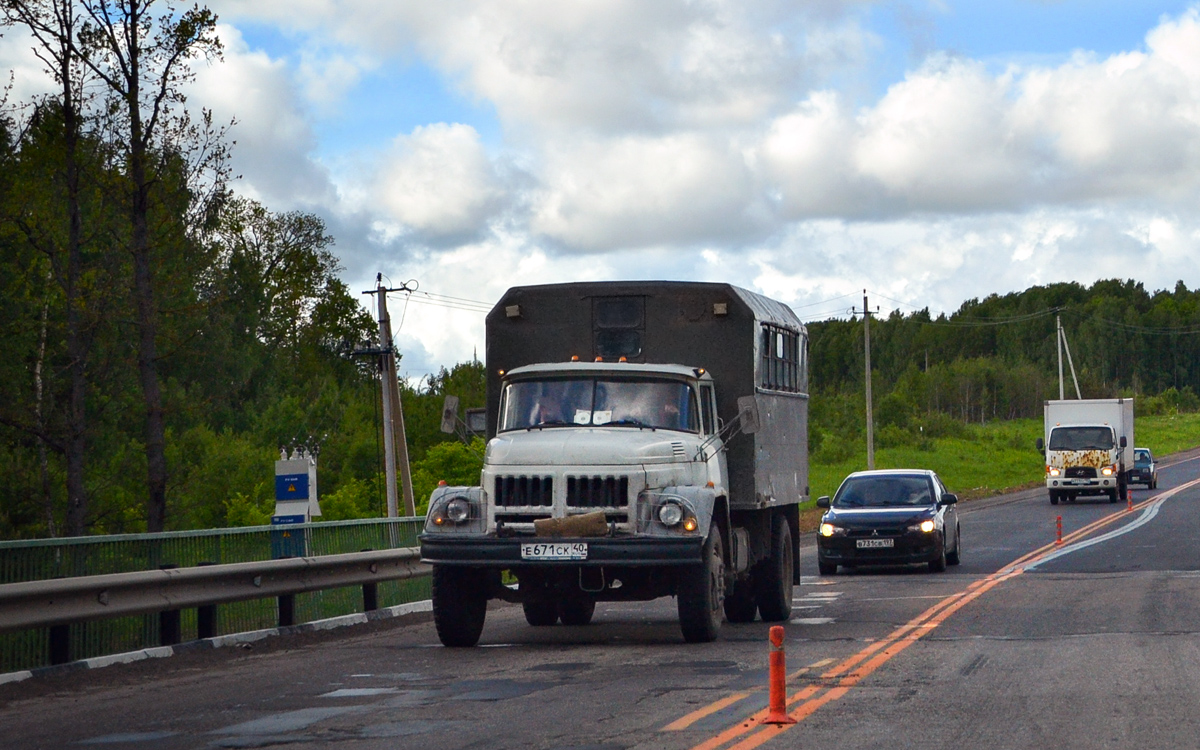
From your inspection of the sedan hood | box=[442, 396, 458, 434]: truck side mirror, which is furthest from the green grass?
box=[442, 396, 458, 434]: truck side mirror

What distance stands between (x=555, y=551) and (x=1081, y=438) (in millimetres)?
41662

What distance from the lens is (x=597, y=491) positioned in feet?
43.1

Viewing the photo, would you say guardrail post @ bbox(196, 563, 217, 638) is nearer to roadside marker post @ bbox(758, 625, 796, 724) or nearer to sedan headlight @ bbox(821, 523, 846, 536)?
roadside marker post @ bbox(758, 625, 796, 724)

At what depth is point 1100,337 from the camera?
198500 millimetres

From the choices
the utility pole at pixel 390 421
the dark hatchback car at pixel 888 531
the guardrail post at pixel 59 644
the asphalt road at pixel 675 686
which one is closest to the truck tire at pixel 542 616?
the asphalt road at pixel 675 686

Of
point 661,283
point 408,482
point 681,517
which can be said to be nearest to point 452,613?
point 681,517

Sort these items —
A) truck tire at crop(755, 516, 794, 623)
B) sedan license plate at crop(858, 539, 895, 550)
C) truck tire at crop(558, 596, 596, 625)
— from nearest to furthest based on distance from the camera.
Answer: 1. truck tire at crop(755, 516, 794, 623)
2. truck tire at crop(558, 596, 596, 625)
3. sedan license plate at crop(858, 539, 895, 550)

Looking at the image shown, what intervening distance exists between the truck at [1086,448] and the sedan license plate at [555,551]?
40.2 metres

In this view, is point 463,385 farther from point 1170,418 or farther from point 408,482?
point 1170,418

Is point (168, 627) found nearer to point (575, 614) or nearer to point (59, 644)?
point (59, 644)

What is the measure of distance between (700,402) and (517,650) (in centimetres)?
282

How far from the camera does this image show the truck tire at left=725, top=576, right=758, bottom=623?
16.1 meters

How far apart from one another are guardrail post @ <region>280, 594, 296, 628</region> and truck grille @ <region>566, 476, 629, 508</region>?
12.1 feet

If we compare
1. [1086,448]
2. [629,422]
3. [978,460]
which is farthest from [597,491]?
[978,460]
